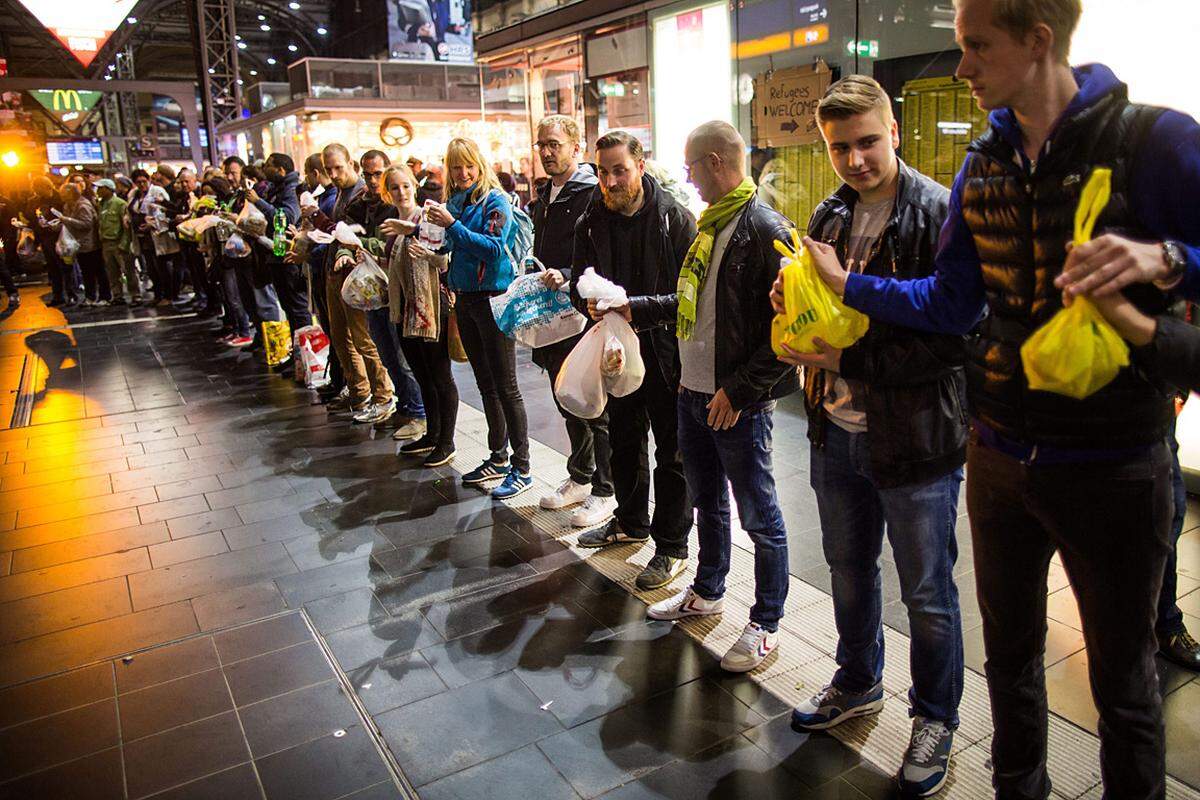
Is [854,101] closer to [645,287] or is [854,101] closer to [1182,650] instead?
[645,287]

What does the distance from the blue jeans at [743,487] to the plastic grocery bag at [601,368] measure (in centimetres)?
34

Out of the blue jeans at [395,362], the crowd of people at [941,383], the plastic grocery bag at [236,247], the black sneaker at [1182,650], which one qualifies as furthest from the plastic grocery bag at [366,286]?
the black sneaker at [1182,650]

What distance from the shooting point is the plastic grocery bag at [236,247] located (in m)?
8.41

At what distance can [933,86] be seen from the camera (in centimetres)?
599

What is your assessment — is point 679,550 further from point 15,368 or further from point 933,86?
point 15,368

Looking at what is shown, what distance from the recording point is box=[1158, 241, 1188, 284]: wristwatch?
58.1 inches

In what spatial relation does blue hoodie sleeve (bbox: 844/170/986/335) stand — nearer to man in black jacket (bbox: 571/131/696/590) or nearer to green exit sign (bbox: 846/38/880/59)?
man in black jacket (bbox: 571/131/696/590)

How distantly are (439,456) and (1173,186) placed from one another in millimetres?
4696

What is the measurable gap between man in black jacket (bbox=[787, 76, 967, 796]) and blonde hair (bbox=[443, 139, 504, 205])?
2.72m

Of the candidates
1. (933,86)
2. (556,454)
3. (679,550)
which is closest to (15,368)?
(556,454)

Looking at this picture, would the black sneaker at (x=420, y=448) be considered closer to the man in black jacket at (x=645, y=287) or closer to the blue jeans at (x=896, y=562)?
the man in black jacket at (x=645, y=287)

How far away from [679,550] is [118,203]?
42.1 feet

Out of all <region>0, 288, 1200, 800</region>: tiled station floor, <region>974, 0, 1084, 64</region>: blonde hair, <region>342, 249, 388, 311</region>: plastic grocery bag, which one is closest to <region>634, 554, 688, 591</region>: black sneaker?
<region>0, 288, 1200, 800</region>: tiled station floor

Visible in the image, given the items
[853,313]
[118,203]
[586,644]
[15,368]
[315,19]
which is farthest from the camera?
[315,19]
